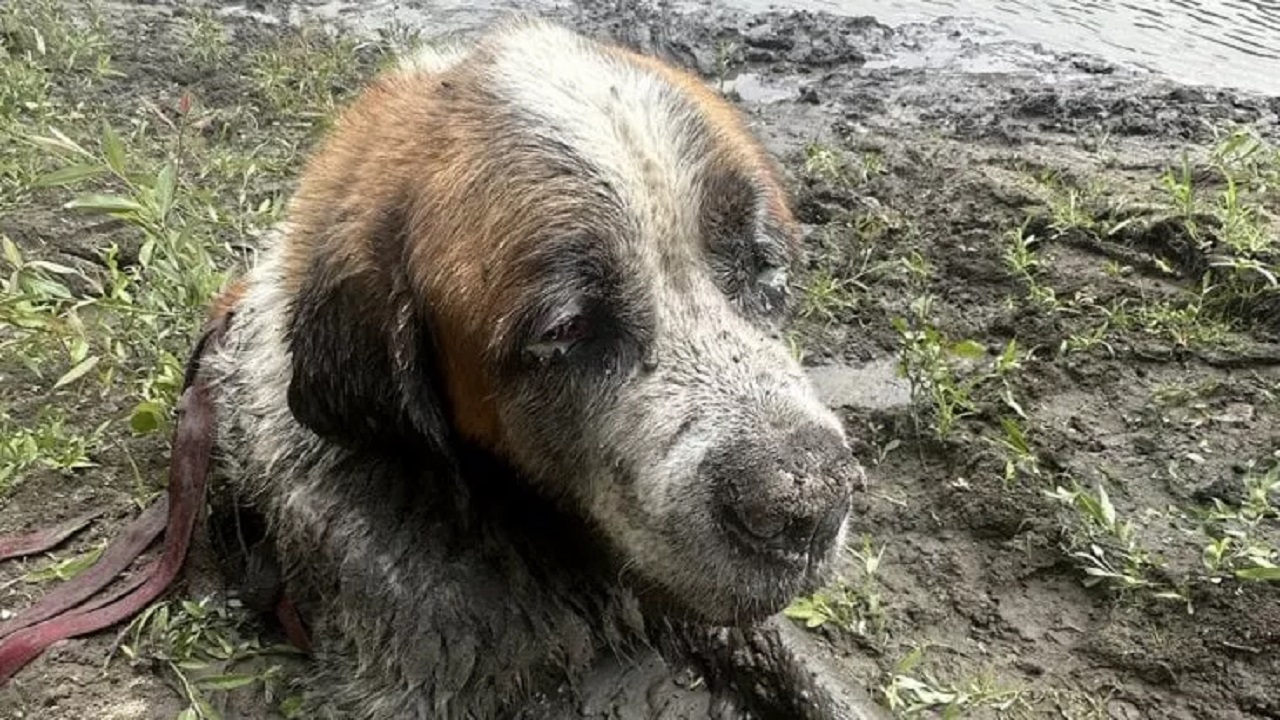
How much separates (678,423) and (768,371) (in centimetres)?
24

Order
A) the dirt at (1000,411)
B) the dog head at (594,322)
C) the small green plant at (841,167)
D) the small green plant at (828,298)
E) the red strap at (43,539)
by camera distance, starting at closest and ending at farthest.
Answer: the dog head at (594,322)
the dirt at (1000,411)
the red strap at (43,539)
the small green plant at (828,298)
the small green plant at (841,167)

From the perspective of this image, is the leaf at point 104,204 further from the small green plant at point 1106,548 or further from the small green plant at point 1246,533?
the small green plant at point 1246,533

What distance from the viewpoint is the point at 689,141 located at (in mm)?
2734

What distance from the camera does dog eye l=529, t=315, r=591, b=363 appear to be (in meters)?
2.58

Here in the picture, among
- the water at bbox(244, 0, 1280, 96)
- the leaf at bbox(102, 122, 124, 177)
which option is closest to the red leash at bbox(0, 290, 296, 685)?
the leaf at bbox(102, 122, 124, 177)

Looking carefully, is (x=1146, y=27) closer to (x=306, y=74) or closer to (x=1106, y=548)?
(x=306, y=74)

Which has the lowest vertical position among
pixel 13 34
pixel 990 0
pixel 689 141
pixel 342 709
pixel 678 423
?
pixel 990 0

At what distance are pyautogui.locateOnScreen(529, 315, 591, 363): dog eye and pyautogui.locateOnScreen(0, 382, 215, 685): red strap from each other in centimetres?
134

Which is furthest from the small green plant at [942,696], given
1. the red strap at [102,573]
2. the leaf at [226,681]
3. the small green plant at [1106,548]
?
the red strap at [102,573]

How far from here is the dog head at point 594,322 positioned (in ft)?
8.33

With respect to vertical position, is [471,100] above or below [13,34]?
above

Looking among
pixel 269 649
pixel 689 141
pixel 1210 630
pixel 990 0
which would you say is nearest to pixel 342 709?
pixel 269 649

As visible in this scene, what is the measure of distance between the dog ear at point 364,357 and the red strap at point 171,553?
2.51ft

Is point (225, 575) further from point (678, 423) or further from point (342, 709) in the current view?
point (678, 423)
